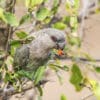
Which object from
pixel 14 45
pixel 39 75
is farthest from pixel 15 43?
pixel 39 75

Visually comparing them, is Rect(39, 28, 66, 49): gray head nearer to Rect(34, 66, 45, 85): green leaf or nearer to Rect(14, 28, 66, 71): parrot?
Rect(14, 28, 66, 71): parrot

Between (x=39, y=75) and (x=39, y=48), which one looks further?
(x=39, y=48)

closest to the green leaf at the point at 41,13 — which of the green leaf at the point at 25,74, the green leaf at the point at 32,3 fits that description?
the green leaf at the point at 32,3

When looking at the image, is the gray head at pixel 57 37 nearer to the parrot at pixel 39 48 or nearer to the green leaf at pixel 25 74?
the parrot at pixel 39 48

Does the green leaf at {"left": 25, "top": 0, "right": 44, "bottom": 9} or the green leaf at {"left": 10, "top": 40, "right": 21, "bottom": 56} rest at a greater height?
the green leaf at {"left": 25, "top": 0, "right": 44, "bottom": 9}

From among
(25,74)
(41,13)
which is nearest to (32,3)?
(41,13)

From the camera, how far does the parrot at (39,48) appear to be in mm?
833

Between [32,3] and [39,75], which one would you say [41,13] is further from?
[39,75]

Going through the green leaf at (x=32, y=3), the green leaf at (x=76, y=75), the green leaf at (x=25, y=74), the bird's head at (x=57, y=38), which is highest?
the green leaf at (x=32, y=3)

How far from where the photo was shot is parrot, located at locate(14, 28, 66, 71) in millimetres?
833

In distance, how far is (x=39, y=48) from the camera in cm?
85

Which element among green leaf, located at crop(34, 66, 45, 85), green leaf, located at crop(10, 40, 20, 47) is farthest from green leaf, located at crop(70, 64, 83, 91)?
green leaf, located at crop(10, 40, 20, 47)

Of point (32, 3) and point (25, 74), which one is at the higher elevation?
point (32, 3)

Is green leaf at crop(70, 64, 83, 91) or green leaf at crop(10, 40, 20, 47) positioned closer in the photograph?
green leaf at crop(70, 64, 83, 91)
